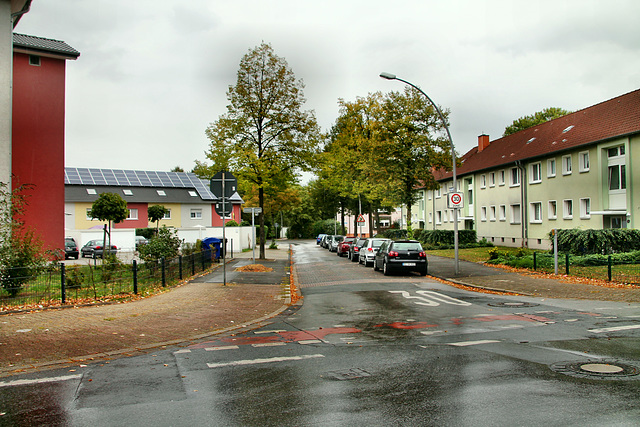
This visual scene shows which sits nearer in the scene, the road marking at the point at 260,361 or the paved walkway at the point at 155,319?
the road marking at the point at 260,361

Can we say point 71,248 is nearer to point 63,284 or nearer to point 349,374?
point 63,284

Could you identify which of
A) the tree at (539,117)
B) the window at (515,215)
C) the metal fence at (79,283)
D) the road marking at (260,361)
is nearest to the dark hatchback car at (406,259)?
the metal fence at (79,283)

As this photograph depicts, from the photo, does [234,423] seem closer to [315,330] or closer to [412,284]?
[315,330]

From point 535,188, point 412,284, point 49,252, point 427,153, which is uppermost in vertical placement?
point 427,153

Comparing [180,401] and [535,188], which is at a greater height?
[535,188]

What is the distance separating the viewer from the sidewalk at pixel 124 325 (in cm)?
727

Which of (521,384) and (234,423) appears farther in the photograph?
(521,384)

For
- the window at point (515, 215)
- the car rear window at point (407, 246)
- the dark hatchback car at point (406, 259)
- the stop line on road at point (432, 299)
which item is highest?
the window at point (515, 215)

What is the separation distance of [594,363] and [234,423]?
14.8ft

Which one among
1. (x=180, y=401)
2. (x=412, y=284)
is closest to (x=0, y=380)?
(x=180, y=401)

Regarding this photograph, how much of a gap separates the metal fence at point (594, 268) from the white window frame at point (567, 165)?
1549cm

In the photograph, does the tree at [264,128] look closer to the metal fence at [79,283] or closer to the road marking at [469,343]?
→ the metal fence at [79,283]

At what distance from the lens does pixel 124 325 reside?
9.45 m

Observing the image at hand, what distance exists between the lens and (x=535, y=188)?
1453 inches
